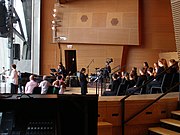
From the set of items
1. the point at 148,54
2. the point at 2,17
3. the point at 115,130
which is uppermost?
the point at 2,17

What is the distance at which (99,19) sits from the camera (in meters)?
16.3

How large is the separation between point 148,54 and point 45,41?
18.9 ft

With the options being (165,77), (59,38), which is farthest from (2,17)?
(165,77)

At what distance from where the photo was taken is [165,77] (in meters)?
7.57

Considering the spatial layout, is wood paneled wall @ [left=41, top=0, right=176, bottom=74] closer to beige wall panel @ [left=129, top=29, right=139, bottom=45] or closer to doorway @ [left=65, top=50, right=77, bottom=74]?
beige wall panel @ [left=129, top=29, right=139, bottom=45]

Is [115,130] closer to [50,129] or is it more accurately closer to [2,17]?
[50,129]

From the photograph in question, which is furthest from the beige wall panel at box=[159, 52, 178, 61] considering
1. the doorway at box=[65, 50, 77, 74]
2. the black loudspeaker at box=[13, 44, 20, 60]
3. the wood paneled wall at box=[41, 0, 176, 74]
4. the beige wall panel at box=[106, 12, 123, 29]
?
the black loudspeaker at box=[13, 44, 20, 60]

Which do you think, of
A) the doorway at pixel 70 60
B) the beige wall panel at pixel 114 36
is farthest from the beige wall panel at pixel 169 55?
the doorway at pixel 70 60

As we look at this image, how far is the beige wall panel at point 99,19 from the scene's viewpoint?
16.2 metres

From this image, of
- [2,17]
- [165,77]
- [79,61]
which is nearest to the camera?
[165,77]

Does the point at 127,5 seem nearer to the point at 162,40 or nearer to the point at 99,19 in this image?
the point at 99,19

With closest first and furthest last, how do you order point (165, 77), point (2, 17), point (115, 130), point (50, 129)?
point (50, 129) < point (115, 130) < point (165, 77) < point (2, 17)

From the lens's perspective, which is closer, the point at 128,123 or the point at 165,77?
the point at 128,123

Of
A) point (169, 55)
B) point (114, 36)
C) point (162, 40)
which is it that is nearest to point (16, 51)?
point (114, 36)
